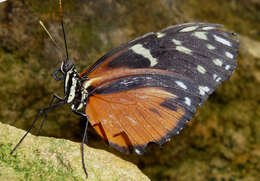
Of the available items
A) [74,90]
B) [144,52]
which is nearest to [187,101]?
[144,52]

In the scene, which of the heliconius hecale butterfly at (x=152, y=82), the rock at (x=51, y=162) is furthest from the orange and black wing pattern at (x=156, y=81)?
the rock at (x=51, y=162)

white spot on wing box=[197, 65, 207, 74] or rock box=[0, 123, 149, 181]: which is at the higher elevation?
white spot on wing box=[197, 65, 207, 74]

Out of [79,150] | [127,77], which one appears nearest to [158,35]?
[127,77]

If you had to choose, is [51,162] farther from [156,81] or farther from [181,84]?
[181,84]

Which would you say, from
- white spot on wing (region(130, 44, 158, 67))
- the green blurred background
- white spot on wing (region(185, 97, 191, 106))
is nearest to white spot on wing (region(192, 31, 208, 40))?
white spot on wing (region(130, 44, 158, 67))

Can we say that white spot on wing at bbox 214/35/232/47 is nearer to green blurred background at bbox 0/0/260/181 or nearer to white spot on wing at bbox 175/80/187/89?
white spot on wing at bbox 175/80/187/89

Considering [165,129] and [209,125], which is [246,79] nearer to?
[209,125]
